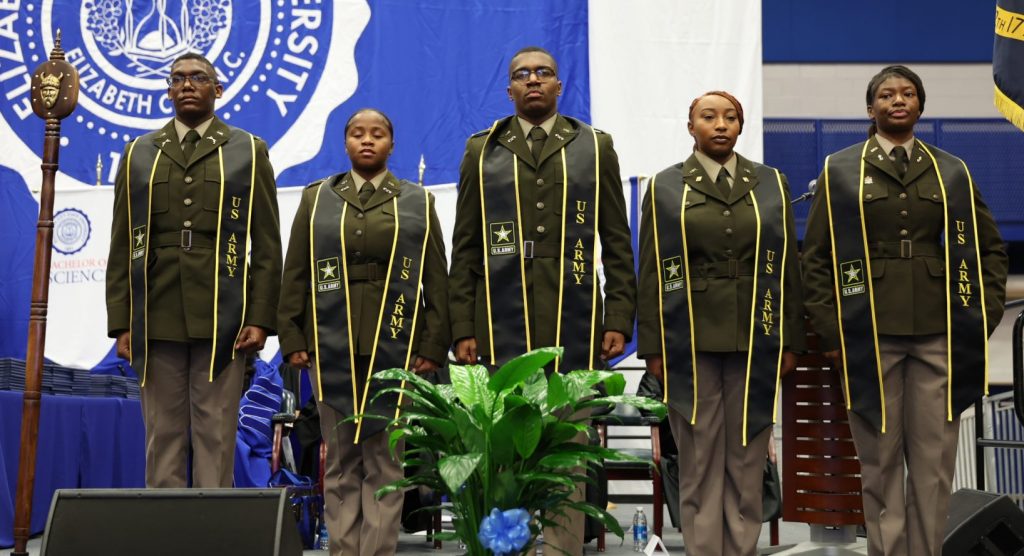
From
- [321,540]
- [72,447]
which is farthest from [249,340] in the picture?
[72,447]

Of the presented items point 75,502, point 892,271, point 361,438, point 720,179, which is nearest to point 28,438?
point 361,438

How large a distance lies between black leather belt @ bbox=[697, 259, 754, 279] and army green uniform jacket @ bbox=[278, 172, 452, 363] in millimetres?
→ 778

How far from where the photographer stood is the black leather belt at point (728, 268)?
3293mm

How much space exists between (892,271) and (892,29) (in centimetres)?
935

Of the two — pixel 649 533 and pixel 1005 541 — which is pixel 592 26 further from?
pixel 1005 541

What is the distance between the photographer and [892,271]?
10.8 feet

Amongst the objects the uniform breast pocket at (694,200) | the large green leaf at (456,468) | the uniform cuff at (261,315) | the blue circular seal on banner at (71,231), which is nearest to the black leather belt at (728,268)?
the uniform breast pocket at (694,200)

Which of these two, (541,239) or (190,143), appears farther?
(190,143)

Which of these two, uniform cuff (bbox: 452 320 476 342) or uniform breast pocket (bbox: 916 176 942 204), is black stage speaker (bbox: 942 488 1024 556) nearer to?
uniform breast pocket (bbox: 916 176 942 204)

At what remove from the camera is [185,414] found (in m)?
3.33

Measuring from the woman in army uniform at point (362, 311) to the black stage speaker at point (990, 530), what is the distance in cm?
161

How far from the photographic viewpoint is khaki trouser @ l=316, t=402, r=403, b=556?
3334 millimetres

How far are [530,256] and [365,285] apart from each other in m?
0.51

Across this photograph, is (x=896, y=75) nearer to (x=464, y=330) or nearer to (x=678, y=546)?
(x=464, y=330)
